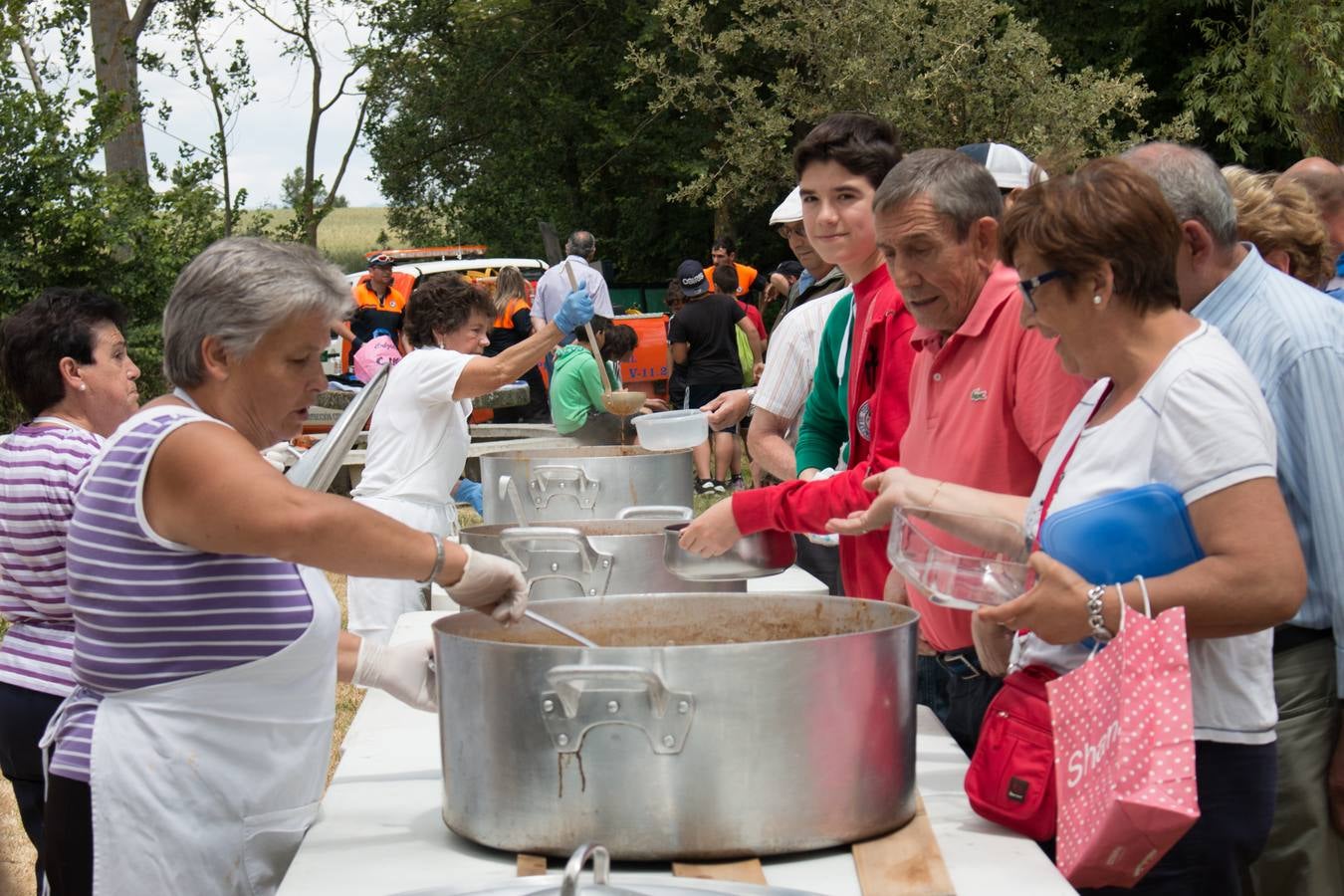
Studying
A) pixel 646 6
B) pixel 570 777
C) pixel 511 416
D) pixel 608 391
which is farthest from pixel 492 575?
pixel 646 6

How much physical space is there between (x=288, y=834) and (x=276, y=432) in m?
0.55

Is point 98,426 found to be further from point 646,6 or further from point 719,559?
point 646,6

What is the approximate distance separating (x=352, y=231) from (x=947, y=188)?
153ft

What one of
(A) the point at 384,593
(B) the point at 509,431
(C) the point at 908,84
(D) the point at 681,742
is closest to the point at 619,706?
(D) the point at 681,742

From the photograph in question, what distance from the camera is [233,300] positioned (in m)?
1.94

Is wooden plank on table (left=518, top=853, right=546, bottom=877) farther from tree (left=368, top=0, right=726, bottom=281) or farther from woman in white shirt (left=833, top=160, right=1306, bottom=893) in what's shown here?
tree (left=368, top=0, right=726, bottom=281)

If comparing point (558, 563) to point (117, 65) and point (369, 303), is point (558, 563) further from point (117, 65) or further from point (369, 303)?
point (117, 65)

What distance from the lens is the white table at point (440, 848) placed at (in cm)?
161

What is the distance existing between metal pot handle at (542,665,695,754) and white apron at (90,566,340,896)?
0.57m

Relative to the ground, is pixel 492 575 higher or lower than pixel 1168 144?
lower

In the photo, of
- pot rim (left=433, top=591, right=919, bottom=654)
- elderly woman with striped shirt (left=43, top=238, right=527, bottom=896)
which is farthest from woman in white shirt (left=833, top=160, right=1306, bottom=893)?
elderly woman with striped shirt (left=43, top=238, right=527, bottom=896)

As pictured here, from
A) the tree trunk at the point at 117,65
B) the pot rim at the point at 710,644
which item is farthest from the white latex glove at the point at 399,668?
the tree trunk at the point at 117,65

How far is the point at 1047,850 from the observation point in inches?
73.7

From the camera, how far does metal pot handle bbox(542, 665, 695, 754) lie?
59.7 inches
